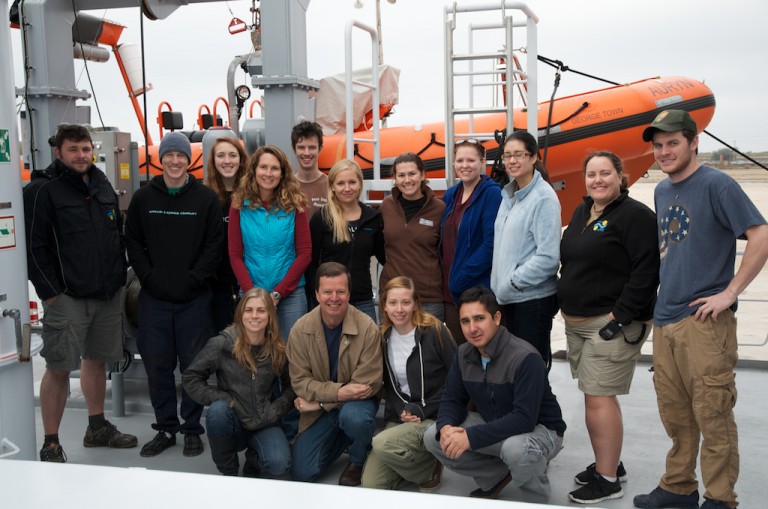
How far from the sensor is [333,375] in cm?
334

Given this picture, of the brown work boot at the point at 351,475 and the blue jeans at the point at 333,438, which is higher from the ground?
the blue jeans at the point at 333,438

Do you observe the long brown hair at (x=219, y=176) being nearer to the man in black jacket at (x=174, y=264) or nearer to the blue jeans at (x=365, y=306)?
the man in black jacket at (x=174, y=264)

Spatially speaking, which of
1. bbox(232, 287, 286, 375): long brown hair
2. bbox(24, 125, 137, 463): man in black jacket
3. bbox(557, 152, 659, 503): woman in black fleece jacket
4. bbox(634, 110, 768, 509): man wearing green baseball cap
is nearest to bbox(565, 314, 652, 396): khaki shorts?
bbox(557, 152, 659, 503): woman in black fleece jacket

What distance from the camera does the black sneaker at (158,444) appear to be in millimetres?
3686

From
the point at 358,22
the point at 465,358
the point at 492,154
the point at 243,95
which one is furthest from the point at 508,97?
the point at 243,95

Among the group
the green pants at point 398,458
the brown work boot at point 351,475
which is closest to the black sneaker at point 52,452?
the brown work boot at point 351,475

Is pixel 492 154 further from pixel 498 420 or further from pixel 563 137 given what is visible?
pixel 498 420

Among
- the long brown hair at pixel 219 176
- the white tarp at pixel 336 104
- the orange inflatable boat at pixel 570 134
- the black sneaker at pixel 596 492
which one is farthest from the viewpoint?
the white tarp at pixel 336 104

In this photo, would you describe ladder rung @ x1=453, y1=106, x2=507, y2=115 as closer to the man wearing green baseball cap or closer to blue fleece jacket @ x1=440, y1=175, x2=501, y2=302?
blue fleece jacket @ x1=440, y1=175, x2=501, y2=302

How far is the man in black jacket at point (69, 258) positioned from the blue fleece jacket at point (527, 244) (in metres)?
1.82

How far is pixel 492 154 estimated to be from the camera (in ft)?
18.6

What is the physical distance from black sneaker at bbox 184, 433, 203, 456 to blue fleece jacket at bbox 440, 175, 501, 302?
144 cm

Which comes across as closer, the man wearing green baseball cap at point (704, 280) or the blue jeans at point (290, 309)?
the man wearing green baseball cap at point (704, 280)

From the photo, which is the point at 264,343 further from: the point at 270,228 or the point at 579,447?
the point at 579,447
